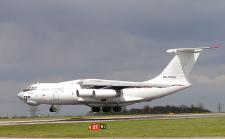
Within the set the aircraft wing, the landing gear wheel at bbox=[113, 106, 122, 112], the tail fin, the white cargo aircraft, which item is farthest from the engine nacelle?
the tail fin

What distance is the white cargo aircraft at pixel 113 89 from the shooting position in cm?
6712

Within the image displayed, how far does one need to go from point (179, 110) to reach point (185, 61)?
13085 millimetres

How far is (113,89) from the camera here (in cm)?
6912

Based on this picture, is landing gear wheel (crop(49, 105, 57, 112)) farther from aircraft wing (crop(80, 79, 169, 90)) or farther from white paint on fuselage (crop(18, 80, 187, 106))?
aircraft wing (crop(80, 79, 169, 90))

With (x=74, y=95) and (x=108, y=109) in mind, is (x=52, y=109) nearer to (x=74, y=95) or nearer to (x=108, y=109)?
(x=74, y=95)

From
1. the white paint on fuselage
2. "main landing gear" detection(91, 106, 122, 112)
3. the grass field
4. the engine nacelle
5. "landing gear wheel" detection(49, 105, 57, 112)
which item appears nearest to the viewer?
the grass field

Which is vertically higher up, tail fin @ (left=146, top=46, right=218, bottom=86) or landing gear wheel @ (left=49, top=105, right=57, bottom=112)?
tail fin @ (left=146, top=46, right=218, bottom=86)

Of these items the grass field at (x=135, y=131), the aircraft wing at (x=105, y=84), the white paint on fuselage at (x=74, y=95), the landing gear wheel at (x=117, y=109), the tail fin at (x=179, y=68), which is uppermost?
the tail fin at (x=179, y=68)

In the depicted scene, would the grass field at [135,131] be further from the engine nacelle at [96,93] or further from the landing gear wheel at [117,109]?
the landing gear wheel at [117,109]

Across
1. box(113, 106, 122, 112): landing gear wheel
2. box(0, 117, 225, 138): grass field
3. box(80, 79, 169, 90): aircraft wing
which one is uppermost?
box(80, 79, 169, 90): aircraft wing

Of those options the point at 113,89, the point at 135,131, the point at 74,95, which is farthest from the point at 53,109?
the point at 135,131

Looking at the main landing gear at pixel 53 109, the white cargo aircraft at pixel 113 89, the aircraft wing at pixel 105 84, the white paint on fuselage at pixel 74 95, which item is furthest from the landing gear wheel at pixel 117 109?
the main landing gear at pixel 53 109

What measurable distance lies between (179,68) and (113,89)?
975cm

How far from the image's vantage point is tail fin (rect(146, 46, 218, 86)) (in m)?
71.5
